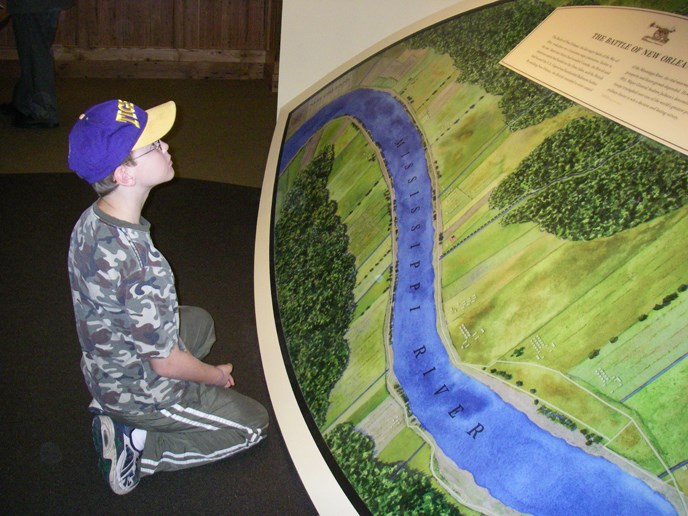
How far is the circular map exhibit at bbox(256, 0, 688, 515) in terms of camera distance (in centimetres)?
108

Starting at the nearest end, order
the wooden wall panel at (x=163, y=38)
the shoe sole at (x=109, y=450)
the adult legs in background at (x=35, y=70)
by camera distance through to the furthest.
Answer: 1. the shoe sole at (x=109, y=450)
2. the adult legs in background at (x=35, y=70)
3. the wooden wall panel at (x=163, y=38)

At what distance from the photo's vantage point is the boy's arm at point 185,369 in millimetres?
1791

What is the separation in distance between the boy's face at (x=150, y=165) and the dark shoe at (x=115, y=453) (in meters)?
0.74

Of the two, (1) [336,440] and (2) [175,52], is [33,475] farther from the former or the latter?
(2) [175,52]

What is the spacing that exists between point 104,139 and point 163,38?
4.58 m

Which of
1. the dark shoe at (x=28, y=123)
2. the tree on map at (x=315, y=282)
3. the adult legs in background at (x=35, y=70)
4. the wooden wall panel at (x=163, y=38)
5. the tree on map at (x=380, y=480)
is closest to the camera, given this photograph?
the tree on map at (x=380, y=480)

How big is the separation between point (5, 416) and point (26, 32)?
122 inches

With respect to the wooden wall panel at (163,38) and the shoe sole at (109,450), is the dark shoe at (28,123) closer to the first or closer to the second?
the wooden wall panel at (163,38)

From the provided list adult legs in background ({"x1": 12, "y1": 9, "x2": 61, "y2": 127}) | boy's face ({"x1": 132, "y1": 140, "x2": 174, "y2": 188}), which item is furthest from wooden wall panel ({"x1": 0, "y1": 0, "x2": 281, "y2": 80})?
boy's face ({"x1": 132, "y1": 140, "x2": 174, "y2": 188})

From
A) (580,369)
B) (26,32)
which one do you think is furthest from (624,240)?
(26,32)

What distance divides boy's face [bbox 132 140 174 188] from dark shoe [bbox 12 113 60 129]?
3288 millimetres

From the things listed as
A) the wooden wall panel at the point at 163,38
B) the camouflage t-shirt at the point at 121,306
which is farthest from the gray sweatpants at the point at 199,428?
the wooden wall panel at the point at 163,38

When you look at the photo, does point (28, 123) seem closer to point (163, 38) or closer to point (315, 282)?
point (163, 38)

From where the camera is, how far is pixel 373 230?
1748 millimetres
